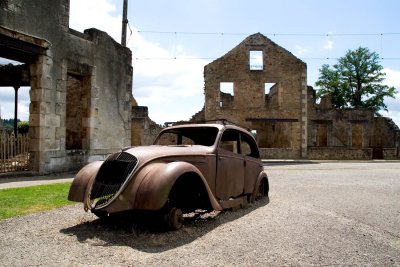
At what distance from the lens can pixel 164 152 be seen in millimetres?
5199

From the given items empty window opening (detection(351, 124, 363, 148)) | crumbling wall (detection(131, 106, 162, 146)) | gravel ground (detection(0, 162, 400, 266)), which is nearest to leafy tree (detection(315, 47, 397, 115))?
empty window opening (detection(351, 124, 363, 148))

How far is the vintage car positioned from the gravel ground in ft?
1.05

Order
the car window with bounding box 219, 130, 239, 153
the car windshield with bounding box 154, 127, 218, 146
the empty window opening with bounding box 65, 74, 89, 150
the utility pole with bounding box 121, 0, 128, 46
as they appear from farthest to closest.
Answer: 1. the utility pole with bounding box 121, 0, 128, 46
2. the empty window opening with bounding box 65, 74, 89, 150
3. the car window with bounding box 219, 130, 239, 153
4. the car windshield with bounding box 154, 127, 218, 146

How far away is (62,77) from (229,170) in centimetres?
787

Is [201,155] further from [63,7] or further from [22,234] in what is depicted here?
[63,7]

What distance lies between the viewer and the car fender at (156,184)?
4.46 meters

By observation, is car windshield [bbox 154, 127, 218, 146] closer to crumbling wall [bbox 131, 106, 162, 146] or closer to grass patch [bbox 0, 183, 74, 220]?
grass patch [bbox 0, 183, 74, 220]

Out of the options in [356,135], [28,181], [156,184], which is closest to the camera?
[156,184]

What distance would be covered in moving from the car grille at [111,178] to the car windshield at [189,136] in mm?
1483

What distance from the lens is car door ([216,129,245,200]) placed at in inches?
232

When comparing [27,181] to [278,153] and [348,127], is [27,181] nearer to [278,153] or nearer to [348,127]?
[278,153]

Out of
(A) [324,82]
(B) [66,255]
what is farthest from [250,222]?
(A) [324,82]

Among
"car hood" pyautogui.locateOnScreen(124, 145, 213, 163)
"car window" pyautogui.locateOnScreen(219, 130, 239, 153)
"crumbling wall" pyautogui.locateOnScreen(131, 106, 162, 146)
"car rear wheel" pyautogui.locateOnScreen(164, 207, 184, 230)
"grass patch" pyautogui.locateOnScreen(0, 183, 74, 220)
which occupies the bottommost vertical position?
"grass patch" pyautogui.locateOnScreen(0, 183, 74, 220)

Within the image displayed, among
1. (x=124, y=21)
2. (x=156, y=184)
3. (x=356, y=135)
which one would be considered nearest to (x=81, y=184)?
(x=156, y=184)
